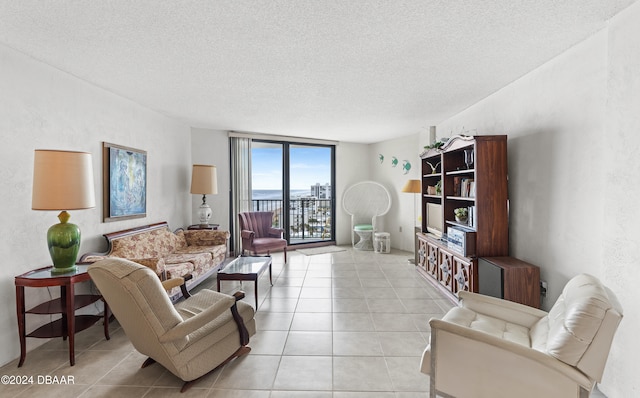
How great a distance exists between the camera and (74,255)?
99.3 inches

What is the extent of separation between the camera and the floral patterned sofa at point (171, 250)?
317cm

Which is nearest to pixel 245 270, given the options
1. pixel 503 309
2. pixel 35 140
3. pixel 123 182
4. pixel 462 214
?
pixel 123 182

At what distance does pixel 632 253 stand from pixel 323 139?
551cm

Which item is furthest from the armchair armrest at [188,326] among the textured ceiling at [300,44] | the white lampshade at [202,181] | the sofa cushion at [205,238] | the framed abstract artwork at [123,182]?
the white lampshade at [202,181]

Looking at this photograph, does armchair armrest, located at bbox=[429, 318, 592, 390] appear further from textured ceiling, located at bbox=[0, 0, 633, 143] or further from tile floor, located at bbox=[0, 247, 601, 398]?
textured ceiling, located at bbox=[0, 0, 633, 143]

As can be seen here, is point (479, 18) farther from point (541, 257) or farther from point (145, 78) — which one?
point (145, 78)

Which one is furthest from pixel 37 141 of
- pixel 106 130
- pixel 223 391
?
pixel 223 391

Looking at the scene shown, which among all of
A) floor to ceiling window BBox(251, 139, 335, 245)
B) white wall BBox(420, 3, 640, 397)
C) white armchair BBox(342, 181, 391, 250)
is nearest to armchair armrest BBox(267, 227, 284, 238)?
floor to ceiling window BBox(251, 139, 335, 245)

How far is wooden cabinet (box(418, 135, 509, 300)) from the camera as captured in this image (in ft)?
10.2

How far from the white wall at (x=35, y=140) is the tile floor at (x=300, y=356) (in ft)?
2.10

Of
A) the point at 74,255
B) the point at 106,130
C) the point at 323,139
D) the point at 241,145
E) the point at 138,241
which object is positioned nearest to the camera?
the point at 74,255

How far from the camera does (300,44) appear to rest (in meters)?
2.34

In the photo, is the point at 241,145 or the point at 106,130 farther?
the point at 241,145

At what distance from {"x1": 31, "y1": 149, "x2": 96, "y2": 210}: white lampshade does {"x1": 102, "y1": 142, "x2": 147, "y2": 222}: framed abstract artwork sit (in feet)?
3.75
